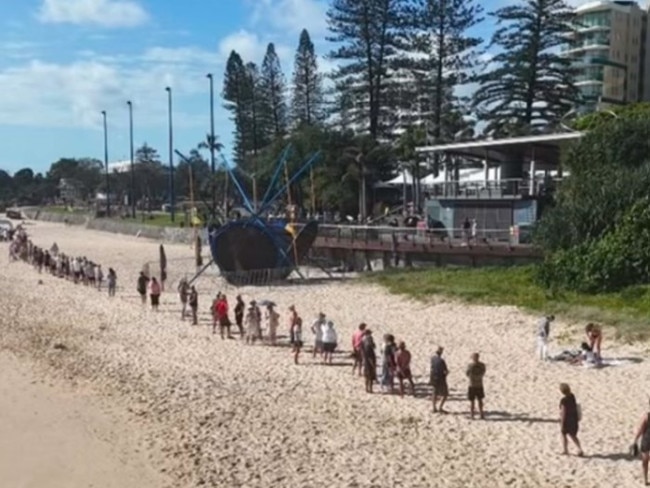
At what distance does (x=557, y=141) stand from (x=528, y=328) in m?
14.9

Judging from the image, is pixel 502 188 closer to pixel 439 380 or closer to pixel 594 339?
pixel 594 339

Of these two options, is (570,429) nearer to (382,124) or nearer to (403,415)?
(403,415)

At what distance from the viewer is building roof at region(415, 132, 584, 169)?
3259 centimetres

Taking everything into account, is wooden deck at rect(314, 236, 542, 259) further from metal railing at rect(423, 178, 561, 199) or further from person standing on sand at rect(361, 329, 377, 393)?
person standing on sand at rect(361, 329, 377, 393)

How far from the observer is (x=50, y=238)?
2576 inches

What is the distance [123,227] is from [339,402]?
5613 centimetres

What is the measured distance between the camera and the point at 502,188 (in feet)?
108

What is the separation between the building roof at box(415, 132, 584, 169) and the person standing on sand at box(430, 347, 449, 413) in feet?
65.9

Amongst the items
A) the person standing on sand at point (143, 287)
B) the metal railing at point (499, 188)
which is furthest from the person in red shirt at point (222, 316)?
the metal railing at point (499, 188)

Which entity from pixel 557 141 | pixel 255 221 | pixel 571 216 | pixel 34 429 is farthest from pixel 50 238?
pixel 34 429

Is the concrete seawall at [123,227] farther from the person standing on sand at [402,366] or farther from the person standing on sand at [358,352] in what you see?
the person standing on sand at [402,366]

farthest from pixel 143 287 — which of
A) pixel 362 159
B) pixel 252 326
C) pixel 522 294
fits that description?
pixel 362 159

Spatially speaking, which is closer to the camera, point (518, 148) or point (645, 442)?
point (645, 442)

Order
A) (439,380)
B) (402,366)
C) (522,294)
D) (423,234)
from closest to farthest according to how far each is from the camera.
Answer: (439,380)
(402,366)
(522,294)
(423,234)
